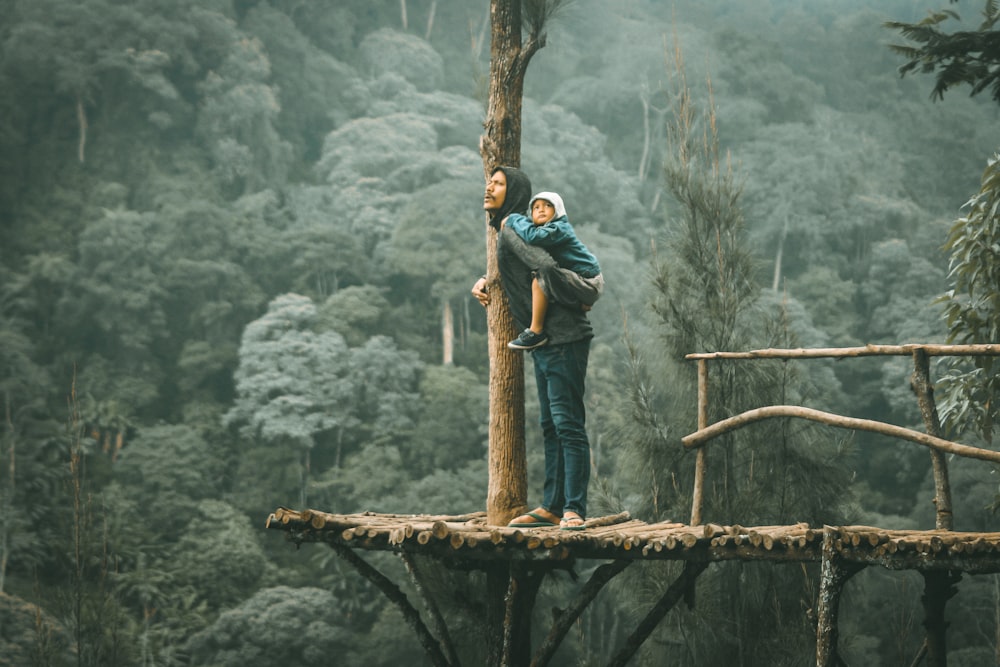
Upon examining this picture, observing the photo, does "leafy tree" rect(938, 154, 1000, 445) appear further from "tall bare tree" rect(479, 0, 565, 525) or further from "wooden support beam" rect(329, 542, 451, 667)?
"wooden support beam" rect(329, 542, 451, 667)

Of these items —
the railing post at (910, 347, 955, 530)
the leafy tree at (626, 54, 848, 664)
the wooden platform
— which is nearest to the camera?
the wooden platform

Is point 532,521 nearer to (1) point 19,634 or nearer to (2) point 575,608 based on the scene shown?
(2) point 575,608

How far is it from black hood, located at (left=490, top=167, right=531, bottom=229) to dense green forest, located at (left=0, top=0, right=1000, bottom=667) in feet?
13.9

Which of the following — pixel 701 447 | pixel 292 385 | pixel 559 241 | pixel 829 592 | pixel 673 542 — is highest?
pixel 292 385

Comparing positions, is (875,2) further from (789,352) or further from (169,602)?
(789,352)

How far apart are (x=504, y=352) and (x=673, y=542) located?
1.48m

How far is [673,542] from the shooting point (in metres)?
3.36

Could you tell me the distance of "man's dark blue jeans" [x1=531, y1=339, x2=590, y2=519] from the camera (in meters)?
3.91

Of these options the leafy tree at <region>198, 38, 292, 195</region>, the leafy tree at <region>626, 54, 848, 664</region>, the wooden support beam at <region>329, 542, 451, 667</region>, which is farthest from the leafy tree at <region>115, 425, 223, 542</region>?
the wooden support beam at <region>329, 542, 451, 667</region>

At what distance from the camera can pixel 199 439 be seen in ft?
58.9

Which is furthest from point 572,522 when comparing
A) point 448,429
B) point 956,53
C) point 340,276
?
point 340,276

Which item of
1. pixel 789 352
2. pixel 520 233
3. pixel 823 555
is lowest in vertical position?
pixel 823 555

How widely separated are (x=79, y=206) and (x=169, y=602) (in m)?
9.29

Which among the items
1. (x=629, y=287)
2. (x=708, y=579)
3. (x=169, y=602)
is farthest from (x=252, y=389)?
(x=708, y=579)
